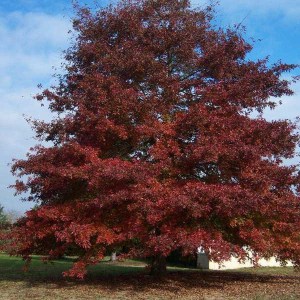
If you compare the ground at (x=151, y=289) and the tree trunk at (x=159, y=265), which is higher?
the tree trunk at (x=159, y=265)

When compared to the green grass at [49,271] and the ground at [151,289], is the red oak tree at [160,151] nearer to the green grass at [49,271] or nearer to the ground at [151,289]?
the ground at [151,289]

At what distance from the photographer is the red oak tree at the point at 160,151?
35.7 ft

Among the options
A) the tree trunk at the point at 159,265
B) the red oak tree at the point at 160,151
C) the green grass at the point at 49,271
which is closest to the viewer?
the red oak tree at the point at 160,151

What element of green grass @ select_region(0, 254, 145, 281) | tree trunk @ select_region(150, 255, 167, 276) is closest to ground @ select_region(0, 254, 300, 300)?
tree trunk @ select_region(150, 255, 167, 276)

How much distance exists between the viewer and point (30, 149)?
1314 centimetres

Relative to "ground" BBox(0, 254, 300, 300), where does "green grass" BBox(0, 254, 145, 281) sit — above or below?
above

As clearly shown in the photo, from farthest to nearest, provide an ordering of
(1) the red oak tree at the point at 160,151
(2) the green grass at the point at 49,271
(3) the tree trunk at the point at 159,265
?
1. (2) the green grass at the point at 49,271
2. (3) the tree trunk at the point at 159,265
3. (1) the red oak tree at the point at 160,151

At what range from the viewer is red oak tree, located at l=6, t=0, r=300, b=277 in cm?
1087

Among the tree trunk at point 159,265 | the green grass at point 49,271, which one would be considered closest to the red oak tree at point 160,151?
the tree trunk at point 159,265

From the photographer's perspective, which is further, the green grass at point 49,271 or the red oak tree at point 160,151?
the green grass at point 49,271

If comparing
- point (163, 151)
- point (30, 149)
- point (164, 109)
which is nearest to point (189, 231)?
point (163, 151)

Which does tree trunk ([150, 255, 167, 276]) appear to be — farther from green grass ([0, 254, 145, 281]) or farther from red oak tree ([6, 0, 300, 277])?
green grass ([0, 254, 145, 281])

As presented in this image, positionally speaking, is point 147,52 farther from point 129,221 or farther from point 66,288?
point 66,288

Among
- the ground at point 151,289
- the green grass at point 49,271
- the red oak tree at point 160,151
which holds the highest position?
the red oak tree at point 160,151
